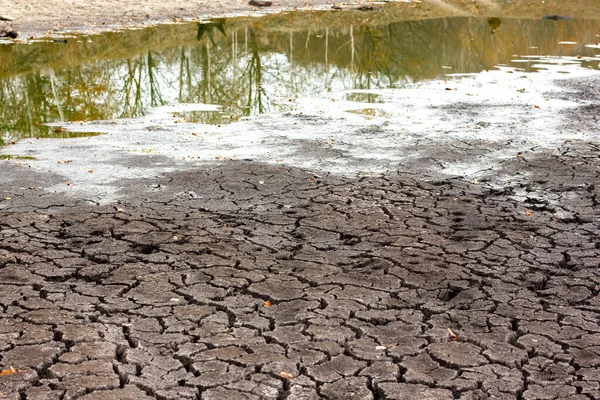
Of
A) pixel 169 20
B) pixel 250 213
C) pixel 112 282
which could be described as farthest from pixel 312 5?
pixel 112 282

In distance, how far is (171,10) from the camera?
1044 inches

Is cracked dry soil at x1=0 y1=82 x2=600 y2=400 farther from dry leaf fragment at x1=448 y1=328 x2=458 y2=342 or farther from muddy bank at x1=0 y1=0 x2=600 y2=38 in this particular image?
muddy bank at x1=0 y1=0 x2=600 y2=38

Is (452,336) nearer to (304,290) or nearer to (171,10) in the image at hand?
(304,290)

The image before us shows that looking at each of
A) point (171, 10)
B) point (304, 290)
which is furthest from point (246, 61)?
point (304, 290)

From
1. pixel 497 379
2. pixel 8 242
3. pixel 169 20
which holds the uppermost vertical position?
pixel 169 20

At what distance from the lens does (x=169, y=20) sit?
2516 centimetres

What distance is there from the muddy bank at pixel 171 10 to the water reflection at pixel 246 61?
1.61 meters

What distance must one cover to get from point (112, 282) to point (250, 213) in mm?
2037

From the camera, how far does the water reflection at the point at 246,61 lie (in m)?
14.1

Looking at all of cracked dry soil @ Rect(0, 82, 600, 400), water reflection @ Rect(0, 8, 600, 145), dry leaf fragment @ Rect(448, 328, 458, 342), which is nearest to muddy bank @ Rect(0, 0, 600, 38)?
water reflection @ Rect(0, 8, 600, 145)

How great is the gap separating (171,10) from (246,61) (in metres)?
8.61

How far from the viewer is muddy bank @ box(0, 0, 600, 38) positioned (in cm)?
2359

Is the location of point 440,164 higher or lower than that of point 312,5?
lower

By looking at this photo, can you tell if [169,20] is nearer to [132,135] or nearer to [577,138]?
[132,135]
